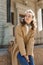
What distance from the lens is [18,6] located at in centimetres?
1259

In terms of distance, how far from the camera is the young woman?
3.46 m

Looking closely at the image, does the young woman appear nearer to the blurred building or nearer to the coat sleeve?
the coat sleeve

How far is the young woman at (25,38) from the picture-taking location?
11.4ft

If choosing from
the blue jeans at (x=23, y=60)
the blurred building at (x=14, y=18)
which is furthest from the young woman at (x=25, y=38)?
the blurred building at (x=14, y=18)

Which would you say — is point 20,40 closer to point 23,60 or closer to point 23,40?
point 23,40

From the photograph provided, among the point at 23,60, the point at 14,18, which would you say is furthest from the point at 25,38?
the point at 14,18

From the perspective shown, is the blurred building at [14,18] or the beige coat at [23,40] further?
the blurred building at [14,18]

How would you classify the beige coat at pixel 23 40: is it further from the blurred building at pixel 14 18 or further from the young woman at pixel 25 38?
the blurred building at pixel 14 18

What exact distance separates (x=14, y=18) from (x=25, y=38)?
8889mm

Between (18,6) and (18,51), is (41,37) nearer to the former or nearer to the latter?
(18,6)

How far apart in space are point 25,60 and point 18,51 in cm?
21

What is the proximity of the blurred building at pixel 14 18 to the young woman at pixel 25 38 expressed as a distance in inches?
90.1

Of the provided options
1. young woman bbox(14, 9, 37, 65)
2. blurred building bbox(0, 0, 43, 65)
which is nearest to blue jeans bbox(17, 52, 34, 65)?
young woman bbox(14, 9, 37, 65)

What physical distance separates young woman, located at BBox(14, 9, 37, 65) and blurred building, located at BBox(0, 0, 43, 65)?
2288 millimetres
